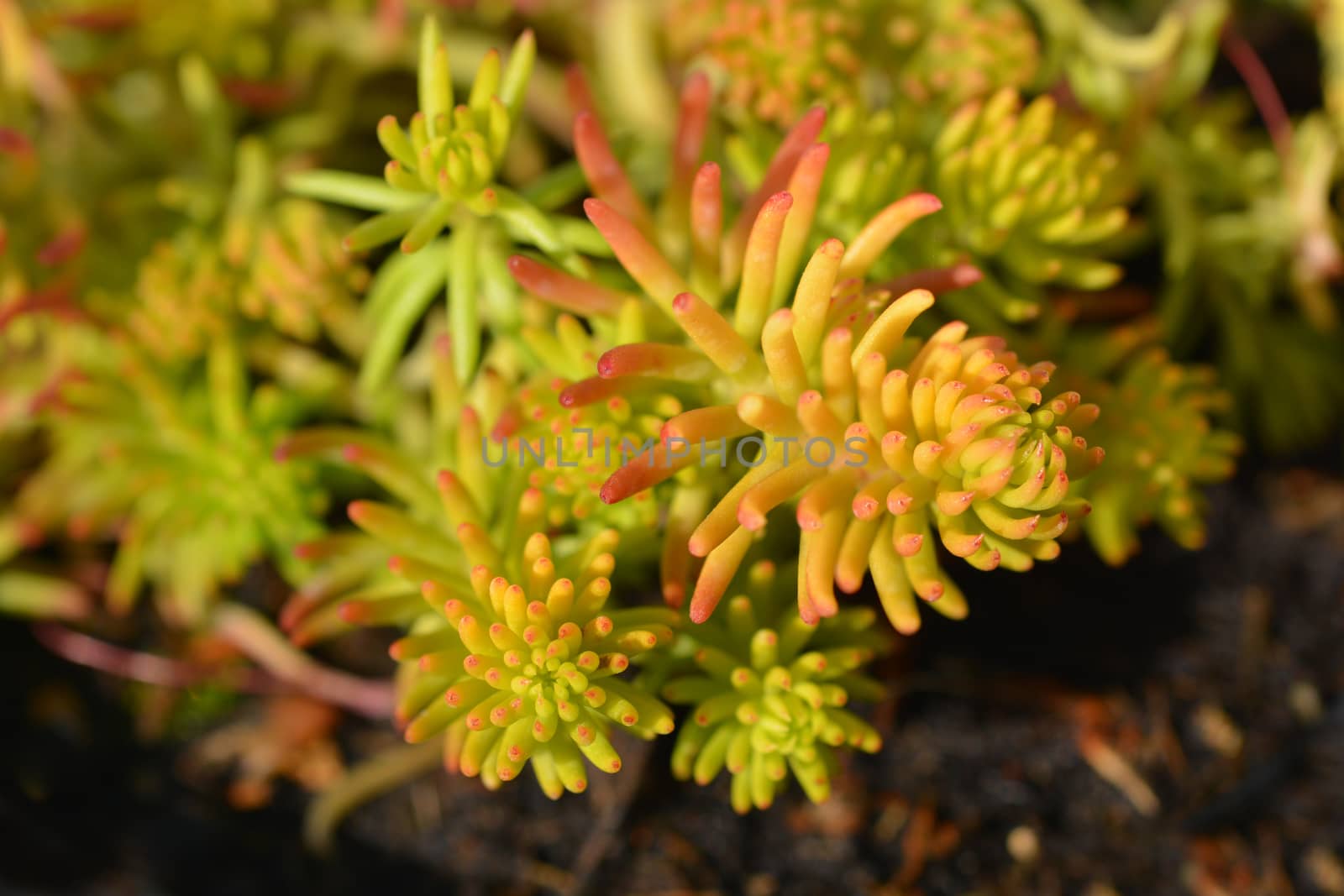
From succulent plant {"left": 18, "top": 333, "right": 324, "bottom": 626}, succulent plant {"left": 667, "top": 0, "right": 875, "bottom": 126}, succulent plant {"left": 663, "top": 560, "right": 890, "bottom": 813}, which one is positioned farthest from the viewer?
succulent plant {"left": 18, "top": 333, "right": 324, "bottom": 626}

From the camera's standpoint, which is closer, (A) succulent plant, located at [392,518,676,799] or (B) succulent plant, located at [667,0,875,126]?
(A) succulent plant, located at [392,518,676,799]

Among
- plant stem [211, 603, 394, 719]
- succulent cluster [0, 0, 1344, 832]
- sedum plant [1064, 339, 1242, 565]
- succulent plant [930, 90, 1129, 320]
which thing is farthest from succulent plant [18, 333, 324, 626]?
sedum plant [1064, 339, 1242, 565]

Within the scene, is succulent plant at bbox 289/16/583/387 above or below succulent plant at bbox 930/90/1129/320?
above

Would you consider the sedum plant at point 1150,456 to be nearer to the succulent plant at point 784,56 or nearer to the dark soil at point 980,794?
the dark soil at point 980,794

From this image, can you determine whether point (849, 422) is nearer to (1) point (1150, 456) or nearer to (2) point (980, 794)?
(1) point (1150, 456)

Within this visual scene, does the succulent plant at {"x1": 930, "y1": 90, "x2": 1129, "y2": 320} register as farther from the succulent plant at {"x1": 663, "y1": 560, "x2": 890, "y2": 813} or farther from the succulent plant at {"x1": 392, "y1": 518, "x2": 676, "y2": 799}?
the succulent plant at {"x1": 392, "y1": 518, "x2": 676, "y2": 799}

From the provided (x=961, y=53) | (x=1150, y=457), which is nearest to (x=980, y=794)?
(x=1150, y=457)

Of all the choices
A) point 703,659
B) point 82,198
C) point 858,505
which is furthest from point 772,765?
point 82,198

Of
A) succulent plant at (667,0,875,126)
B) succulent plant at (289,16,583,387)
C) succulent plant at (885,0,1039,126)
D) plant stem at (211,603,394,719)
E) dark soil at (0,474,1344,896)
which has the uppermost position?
succulent plant at (289,16,583,387)
